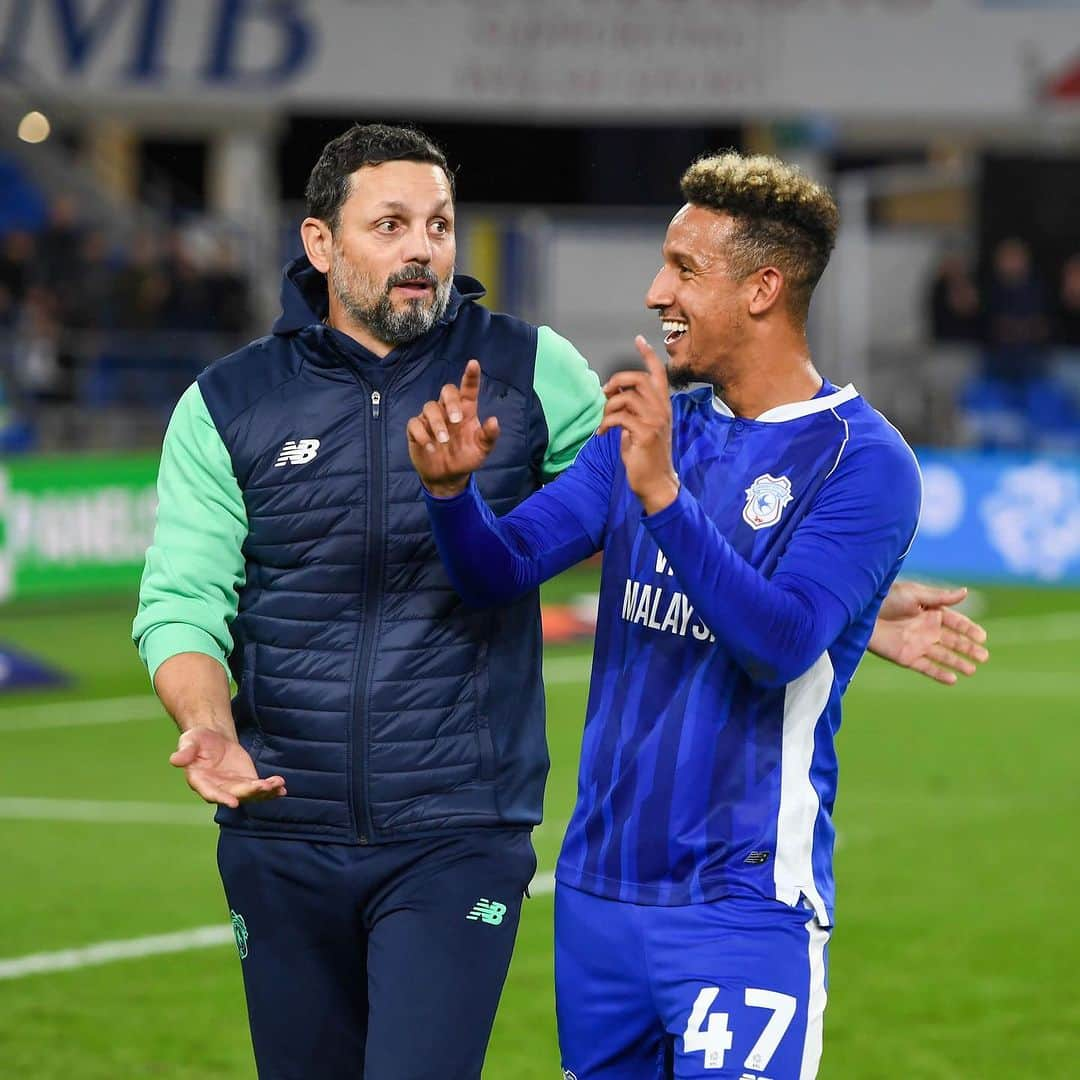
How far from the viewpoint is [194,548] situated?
4258mm

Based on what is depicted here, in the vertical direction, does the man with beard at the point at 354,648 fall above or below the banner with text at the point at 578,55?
below

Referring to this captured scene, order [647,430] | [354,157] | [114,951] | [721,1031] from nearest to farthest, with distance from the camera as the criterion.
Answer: [647,430], [721,1031], [354,157], [114,951]

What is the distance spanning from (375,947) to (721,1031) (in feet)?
2.35

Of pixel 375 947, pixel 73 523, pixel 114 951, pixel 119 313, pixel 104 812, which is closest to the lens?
pixel 375 947

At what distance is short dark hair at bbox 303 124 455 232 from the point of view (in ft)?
14.1

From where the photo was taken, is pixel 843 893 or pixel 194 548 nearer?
pixel 194 548

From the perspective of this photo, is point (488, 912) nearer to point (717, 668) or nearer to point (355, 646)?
point (355, 646)

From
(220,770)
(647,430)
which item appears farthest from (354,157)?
(220,770)

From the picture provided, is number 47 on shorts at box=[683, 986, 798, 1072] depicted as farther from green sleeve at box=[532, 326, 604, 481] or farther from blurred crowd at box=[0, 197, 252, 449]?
blurred crowd at box=[0, 197, 252, 449]

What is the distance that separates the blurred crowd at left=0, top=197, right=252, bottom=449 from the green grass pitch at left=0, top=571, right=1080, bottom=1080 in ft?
25.9

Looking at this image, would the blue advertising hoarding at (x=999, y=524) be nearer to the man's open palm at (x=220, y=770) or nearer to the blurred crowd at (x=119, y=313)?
the blurred crowd at (x=119, y=313)

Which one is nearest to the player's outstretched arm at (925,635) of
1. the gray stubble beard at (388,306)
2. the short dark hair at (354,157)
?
the gray stubble beard at (388,306)

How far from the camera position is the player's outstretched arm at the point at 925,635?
4398mm

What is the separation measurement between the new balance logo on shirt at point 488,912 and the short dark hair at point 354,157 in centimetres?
131
